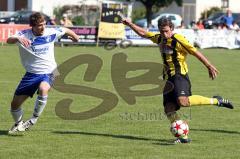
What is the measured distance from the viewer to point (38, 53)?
10.6 meters

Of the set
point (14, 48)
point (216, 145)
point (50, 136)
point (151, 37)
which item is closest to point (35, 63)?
point (50, 136)

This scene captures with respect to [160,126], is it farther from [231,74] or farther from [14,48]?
[14,48]

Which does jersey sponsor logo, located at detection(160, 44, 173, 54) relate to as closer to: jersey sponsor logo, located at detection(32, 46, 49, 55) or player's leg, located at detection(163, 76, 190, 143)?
player's leg, located at detection(163, 76, 190, 143)

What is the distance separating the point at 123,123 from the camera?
39.5 ft

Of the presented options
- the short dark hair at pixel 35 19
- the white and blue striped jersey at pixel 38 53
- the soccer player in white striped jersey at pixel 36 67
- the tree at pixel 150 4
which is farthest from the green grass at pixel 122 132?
the tree at pixel 150 4

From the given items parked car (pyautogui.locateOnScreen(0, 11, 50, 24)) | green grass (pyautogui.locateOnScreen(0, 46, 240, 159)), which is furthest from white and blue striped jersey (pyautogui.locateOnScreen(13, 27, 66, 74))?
parked car (pyautogui.locateOnScreen(0, 11, 50, 24))

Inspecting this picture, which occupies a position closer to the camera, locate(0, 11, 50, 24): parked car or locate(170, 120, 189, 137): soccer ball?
locate(170, 120, 189, 137): soccer ball

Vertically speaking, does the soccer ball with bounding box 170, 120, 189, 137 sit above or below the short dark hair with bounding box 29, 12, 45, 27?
below

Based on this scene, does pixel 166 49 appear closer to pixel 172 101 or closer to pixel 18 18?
pixel 172 101

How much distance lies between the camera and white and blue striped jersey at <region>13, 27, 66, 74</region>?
1053 centimetres

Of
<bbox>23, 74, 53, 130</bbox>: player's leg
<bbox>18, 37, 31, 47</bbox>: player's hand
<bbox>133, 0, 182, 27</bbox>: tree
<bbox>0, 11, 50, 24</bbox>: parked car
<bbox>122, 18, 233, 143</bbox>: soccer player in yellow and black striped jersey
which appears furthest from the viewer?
<bbox>133, 0, 182, 27</bbox>: tree

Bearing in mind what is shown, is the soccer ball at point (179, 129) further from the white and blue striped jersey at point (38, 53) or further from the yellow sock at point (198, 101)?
the white and blue striped jersey at point (38, 53)

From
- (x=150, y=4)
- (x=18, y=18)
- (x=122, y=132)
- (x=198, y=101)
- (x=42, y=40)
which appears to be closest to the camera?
(x=198, y=101)

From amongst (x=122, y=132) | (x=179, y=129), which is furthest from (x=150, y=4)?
(x=179, y=129)
